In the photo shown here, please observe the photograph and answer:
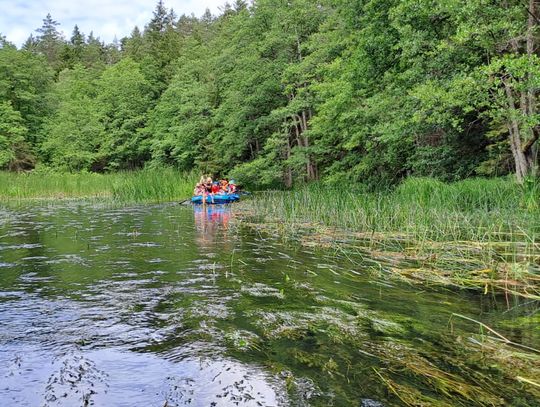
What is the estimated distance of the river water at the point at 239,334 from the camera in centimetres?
281

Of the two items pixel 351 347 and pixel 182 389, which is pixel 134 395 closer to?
pixel 182 389

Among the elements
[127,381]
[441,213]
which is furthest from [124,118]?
[127,381]

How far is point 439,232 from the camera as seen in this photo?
7395mm

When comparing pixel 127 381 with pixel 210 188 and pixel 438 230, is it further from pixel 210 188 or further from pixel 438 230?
pixel 210 188

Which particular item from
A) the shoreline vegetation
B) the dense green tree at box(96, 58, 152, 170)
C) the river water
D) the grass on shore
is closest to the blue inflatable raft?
the grass on shore

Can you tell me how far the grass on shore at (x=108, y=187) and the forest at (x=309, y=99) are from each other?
5.23m

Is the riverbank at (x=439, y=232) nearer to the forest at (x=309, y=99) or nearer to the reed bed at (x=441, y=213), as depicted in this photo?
the reed bed at (x=441, y=213)

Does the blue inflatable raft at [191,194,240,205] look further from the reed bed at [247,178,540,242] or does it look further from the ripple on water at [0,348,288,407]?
the ripple on water at [0,348,288,407]

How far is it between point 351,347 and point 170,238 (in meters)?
6.55

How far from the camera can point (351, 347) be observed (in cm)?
347

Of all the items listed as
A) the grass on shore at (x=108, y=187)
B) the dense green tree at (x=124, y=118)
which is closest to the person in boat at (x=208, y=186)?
the grass on shore at (x=108, y=187)

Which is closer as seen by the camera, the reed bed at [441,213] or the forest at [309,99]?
the reed bed at [441,213]

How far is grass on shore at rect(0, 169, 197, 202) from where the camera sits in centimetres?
1942

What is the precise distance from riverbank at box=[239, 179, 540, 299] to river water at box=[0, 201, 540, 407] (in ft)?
1.43
